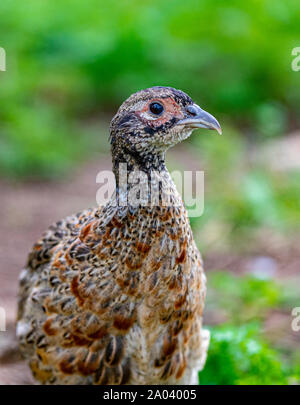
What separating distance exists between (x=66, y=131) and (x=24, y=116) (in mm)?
779

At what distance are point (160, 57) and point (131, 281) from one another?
715 cm

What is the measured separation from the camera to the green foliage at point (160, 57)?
987 centimetres

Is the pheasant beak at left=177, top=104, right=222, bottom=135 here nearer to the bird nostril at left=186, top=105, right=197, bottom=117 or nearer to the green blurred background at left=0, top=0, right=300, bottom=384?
the bird nostril at left=186, top=105, right=197, bottom=117

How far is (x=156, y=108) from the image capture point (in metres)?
3.31

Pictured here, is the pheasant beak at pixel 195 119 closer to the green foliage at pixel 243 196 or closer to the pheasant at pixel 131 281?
the pheasant at pixel 131 281

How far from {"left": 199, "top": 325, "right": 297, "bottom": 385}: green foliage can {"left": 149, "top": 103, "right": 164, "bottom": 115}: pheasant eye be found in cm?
153

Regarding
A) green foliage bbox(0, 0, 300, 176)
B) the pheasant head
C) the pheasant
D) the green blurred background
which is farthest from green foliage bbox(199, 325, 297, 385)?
green foliage bbox(0, 0, 300, 176)

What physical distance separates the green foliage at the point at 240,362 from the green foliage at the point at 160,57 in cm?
581

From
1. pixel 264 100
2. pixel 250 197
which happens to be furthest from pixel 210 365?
pixel 264 100

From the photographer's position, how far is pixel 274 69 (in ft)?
32.7

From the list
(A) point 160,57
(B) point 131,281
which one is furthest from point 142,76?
(B) point 131,281

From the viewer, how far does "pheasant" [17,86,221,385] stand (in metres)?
3.33

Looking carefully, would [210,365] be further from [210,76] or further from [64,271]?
[210,76]

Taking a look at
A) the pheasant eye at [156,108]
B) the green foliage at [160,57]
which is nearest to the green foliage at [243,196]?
the green foliage at [160,57]
